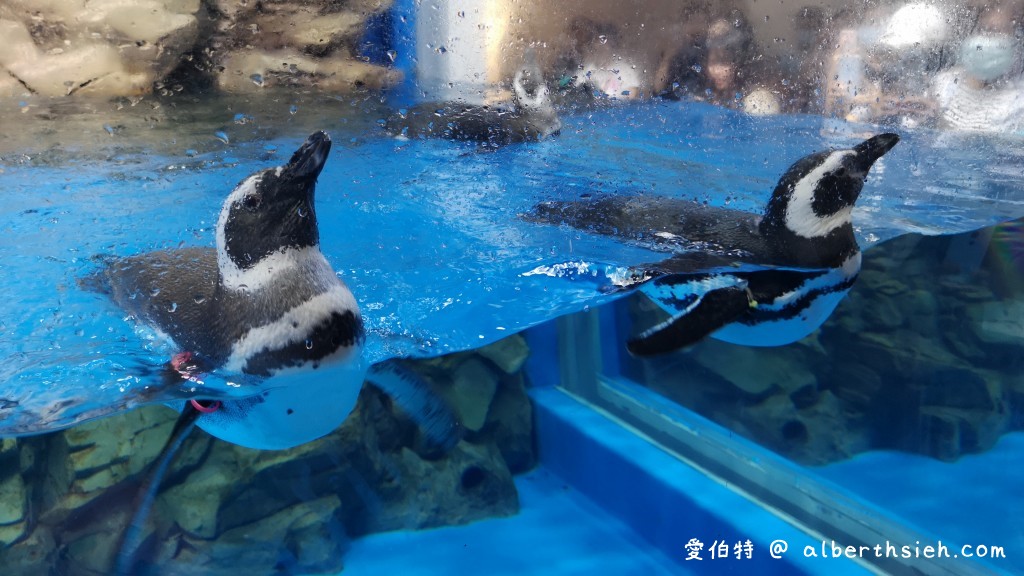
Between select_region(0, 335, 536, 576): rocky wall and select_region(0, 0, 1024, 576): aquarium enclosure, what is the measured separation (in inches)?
0.7

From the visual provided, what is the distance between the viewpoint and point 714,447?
3889mm

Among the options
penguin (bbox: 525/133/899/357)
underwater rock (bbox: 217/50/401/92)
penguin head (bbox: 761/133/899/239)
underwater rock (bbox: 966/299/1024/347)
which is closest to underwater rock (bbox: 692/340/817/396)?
underwater rock (bbox: 966/299/1024/347)

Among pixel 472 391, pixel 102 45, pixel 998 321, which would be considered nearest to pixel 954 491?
pixel 998 321

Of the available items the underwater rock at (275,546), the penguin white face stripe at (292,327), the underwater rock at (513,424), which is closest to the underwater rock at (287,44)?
the penguin white face stripe at (292,327)

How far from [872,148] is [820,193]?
20 cm

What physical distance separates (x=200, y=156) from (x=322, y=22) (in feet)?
2.38

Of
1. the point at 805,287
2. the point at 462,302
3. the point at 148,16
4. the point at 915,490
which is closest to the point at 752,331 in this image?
the point at 805,287

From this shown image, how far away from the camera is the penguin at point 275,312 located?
137cm

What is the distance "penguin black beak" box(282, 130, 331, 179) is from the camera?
4.27 feet

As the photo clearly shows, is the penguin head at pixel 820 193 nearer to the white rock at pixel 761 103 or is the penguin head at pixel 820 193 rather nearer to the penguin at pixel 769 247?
the penguin at pixel 769 247

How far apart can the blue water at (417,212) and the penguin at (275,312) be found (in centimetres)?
21

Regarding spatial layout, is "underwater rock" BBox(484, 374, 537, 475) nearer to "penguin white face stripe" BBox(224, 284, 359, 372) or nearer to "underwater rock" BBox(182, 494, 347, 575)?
"underwater rock" BBox(182, 494, 347, 575)

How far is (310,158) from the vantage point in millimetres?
1307

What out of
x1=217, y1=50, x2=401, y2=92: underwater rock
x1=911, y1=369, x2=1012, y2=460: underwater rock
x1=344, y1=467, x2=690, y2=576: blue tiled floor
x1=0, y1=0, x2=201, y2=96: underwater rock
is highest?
x1=0, y1=0, x2=201, y2=96: underwater rock
